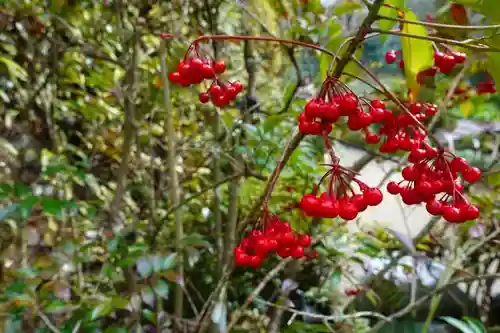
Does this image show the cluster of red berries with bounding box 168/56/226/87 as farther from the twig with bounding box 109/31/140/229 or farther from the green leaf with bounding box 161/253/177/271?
the twig with bounding box 109/31/140/229

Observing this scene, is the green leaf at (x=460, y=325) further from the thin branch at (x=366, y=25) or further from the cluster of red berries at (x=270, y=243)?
the thin branch at (x=366, y=25)

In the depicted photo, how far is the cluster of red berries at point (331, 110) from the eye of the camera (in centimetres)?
45

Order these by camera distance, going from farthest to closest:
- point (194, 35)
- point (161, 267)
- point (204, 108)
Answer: point (194, 35)
point (204, 108)
point (161, 267)

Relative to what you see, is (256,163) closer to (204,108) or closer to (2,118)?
(204,108)

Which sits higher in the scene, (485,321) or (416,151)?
(416,151)

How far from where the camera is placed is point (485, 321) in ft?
4.95

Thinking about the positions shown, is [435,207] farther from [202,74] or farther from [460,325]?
[460,325]

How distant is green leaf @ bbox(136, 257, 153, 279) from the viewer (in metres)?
0.76

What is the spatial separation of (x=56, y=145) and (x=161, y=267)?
779 mm

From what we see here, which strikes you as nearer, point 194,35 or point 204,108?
point 204,108

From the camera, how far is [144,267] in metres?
0.77

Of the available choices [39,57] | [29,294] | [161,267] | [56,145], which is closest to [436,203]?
[161,267]

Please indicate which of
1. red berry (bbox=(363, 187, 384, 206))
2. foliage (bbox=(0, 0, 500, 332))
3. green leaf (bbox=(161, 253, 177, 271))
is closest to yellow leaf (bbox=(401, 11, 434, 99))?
foliage (bbox=(0, 0, 500, 332))

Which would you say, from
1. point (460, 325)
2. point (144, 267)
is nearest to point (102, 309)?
point (144, 267)
